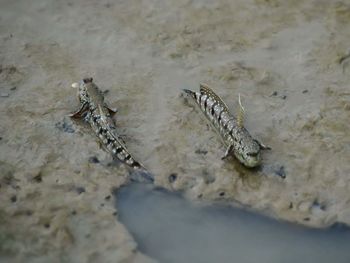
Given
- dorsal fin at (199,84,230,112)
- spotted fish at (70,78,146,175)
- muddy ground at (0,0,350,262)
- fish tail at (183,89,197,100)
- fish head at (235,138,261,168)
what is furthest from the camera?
fish tail at (183,89,197,100)

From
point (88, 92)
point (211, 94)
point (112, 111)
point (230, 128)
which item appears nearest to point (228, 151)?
point (230, 128)

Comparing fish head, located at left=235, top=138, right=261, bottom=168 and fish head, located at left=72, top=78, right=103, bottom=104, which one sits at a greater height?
fish head, located at left=72, top=78, right=103, bottom=104

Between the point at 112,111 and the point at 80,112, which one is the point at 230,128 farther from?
the point at 80,112

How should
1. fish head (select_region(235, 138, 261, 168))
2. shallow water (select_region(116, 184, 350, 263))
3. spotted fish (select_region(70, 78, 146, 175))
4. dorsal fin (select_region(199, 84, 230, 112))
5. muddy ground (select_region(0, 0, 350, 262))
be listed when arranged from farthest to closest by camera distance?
dorsal fin (select_region(199, 84, 230, 112)) < spotted fish (select_region(70, 78, 146, 175)) < fish head (select_region(235, 138, 261, 168)) < muddy ground (select_region(0, 0, 350, 262)) < shallow water (select_region(116, 184, 350, 263))

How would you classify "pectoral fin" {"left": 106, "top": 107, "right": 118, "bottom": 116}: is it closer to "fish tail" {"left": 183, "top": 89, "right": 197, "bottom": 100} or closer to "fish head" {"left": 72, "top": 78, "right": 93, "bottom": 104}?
"fish head" {"left": 72, "top": 78, "right": 93, "bottom": 104}

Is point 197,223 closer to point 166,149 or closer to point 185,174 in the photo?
point 185,174

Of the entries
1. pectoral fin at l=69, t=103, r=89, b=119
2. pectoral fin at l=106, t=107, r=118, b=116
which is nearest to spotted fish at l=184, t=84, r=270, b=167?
pectoral fin at l=106, t=107, r=118, b=116

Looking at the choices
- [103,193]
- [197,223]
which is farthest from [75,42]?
[197,223]
